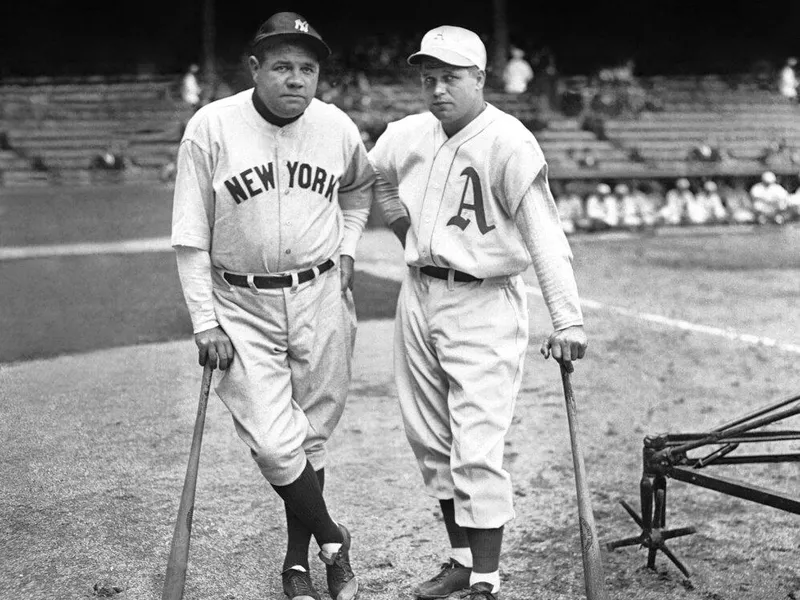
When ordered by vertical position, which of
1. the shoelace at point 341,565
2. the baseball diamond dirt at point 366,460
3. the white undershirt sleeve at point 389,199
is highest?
the white undershirt sleeve at point 389,199

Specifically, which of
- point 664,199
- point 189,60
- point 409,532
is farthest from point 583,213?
point 409,532

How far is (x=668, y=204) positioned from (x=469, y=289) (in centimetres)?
1607

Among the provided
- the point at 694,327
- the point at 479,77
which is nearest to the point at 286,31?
the point at 479,77

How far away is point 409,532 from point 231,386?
1.10 m

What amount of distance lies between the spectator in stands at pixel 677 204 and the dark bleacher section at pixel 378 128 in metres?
0.61

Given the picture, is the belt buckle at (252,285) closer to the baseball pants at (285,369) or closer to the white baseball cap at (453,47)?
the baseball pants at (285,369)

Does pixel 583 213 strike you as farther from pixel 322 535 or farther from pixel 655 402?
pixel 322 535

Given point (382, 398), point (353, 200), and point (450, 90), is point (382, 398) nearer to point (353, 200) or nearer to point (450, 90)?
point (353, 200)

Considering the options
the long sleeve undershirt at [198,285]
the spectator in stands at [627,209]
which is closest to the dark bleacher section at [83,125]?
the spectator in stands at [627,209]

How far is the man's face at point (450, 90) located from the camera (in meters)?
3.16

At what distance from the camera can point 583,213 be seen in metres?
17.5

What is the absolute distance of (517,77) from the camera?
2278 centimetres

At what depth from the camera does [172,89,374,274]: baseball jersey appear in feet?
10.2

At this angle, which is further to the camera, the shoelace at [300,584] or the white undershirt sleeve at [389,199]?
the white undershirt sleeve at [389,199]
